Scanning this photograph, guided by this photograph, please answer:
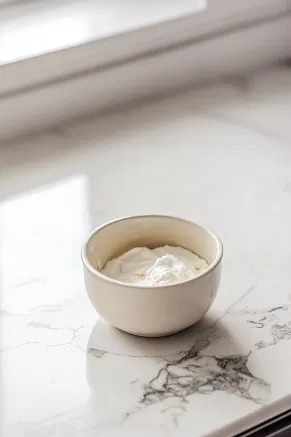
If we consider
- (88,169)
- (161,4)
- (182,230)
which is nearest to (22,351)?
(182,230)

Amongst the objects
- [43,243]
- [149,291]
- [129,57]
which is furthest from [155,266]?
[129,57]

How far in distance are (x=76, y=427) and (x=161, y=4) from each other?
0.77m

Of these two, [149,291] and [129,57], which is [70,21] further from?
[149,291]

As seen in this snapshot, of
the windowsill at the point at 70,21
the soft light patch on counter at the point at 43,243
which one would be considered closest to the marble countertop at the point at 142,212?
the soft light patch on counter at the point at 43,243

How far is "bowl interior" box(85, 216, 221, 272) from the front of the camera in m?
0.85

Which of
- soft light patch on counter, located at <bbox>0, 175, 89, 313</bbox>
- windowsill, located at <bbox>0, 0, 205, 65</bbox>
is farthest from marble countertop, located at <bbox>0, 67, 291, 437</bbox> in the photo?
windowsill, located at <bbox>0, 0, 205, 65</bbox>

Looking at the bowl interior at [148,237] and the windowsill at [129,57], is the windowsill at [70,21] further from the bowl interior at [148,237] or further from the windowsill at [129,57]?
the bowl interior at [148,237]

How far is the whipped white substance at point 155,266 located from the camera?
0.80 metres

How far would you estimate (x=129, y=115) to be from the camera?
4.09ft

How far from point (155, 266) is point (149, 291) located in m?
0.06

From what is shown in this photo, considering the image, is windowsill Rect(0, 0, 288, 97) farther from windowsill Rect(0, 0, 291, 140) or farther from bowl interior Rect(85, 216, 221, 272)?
bowl interior Rect(85, 216, 221, 272)

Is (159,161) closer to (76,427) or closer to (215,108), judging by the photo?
(215,108)

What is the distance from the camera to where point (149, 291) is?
0.76 m

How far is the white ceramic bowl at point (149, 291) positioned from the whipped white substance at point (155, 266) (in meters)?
0.01
